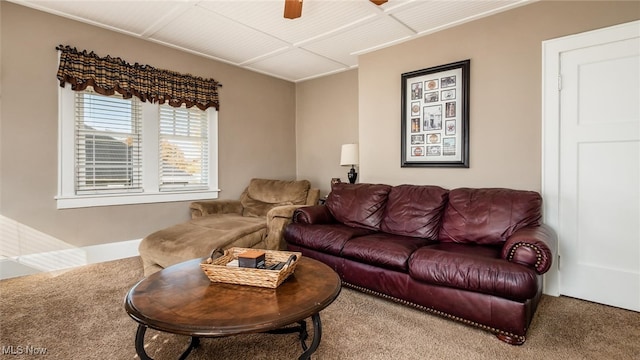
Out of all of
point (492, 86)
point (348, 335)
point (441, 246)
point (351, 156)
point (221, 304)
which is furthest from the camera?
point (351, 156)

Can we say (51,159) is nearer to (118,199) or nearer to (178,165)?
(118,199)

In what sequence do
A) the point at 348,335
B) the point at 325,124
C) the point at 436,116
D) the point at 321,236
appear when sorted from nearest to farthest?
the point at 348,335, the point at 321,236, the point at 436,116, the point at 325,124

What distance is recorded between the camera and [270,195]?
13.2ft

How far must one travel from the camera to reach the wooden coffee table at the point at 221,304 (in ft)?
3.77

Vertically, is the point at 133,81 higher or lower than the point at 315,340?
higher

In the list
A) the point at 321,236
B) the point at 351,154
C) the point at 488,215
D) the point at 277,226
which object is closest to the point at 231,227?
the point at 277,226

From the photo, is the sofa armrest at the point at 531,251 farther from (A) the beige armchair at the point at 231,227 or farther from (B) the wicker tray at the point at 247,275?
(A) the beige armchair at the point at 231,227

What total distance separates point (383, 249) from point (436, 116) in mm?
1647

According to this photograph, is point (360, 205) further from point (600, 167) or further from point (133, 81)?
point (133, 81)

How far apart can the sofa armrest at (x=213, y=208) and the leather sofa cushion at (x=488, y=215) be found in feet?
8.18

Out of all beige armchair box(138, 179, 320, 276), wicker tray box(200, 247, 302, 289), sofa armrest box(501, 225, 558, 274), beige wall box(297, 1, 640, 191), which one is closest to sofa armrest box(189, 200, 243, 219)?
beige armchair box(138, 179, 320, 276)

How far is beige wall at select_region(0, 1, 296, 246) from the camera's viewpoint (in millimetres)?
2805

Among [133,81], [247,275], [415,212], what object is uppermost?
[133,81]

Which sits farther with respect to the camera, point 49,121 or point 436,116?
point 436,116
